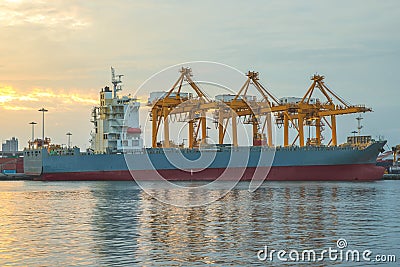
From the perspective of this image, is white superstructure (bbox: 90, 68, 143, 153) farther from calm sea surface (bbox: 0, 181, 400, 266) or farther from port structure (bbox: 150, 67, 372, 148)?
calm sea surface (bbox: 0, 181, 400, 266)

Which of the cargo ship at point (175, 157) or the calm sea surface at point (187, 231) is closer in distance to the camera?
the calm sea surface at point (187, 231)

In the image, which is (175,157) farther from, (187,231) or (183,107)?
(187,231)

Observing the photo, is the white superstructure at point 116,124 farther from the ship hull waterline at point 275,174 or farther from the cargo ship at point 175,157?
the ship hull waterline at point 275,174

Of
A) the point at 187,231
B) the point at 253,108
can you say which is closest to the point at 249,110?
the point at 253,108

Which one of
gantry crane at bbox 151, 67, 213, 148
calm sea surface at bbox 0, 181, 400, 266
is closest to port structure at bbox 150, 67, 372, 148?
gantry crane at bbox 151, 67, 213, 148

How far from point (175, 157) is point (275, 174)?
948 centimetres

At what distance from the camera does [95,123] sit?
212 feet

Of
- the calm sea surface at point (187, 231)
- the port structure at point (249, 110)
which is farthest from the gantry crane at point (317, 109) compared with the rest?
the calm sea surface at point (187, 231)

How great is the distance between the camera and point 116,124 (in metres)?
62.0

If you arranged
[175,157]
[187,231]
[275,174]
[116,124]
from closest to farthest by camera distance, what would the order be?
[187,231] → [275,174] → [175,157] → [116,124]

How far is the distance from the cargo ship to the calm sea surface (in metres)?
20.3

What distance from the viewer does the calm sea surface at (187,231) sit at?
49.3 ft

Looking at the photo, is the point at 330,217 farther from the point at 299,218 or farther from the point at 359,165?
the point at 359,165

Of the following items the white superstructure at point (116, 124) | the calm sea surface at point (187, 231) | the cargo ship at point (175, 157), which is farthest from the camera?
the white superstructure at point (116, 124)
